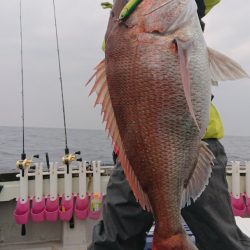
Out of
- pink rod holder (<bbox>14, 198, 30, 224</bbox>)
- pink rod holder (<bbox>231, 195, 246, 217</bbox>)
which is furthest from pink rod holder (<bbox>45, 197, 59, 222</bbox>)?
pink rod holder (<bbox>231, 195, 246, 217</bbox>)

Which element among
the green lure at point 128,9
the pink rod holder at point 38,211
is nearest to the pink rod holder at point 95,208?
the pink rod holder at point 38,211

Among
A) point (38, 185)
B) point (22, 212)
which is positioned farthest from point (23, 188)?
point (22, 212)

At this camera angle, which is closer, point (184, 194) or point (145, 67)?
point (145, 67)

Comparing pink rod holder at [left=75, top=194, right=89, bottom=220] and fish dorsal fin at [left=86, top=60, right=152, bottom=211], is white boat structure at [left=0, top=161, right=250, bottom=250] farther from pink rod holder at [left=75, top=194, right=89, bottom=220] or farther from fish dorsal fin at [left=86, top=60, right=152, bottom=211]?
fish dorsal fin at [left=86, top=60, right=152, bottom=211]

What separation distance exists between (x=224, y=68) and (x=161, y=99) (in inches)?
12.4

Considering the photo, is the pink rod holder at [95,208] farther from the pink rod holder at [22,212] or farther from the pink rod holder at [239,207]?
the pink rod holder at [239,207]

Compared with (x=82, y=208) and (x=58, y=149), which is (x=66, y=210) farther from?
(x=58, y=149)

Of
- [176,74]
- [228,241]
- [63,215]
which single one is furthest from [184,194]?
[63,215]

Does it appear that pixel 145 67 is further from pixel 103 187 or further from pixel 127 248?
pixel 103 187

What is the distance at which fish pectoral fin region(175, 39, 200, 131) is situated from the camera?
126cm

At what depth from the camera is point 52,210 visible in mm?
4387

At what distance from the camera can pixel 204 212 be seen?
1952 millimetres

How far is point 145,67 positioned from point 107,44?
198 mm

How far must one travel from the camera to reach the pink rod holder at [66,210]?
435 cm
